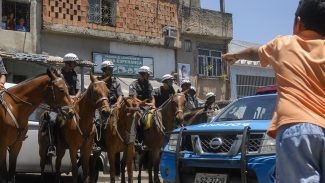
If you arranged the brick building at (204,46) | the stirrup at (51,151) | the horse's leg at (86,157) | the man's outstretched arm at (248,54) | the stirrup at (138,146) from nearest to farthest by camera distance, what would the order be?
1. the man's outstretched arm at (248,54)
2. the horse's leg at (86,157)
3. the stirrup at (51,151)
4. the stirrup at (138,146)
5. the brick building at (204,46)

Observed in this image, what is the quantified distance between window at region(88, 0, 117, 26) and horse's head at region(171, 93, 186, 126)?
1365 centimetres

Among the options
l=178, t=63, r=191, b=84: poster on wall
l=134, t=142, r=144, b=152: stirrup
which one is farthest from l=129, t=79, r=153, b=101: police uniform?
l=178, t=63, r=191, b=84: poster on wall

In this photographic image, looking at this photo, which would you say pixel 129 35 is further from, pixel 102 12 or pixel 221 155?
pixel 221 155

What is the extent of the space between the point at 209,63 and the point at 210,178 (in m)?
22.3

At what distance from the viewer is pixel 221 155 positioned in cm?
A: 666

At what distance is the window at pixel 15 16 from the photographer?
20.8m

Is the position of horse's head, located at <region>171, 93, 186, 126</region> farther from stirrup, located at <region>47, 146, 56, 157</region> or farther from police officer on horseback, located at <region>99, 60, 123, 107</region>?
stirrup, located at <region>47, 146, 56, 157</region>

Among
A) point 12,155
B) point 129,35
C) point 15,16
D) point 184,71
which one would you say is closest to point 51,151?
point 12,155

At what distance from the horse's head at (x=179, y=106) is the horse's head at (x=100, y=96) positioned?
6.13 feet

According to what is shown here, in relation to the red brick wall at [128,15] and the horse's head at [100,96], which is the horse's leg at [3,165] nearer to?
the horse's head at [100,96]

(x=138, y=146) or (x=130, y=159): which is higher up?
(x=138, y=146)

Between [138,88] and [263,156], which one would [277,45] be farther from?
[138,88]

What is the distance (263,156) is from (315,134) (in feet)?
11.5

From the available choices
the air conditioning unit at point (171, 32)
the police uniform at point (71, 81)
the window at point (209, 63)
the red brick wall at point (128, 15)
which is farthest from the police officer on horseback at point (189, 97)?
the window at point (209, 63)
